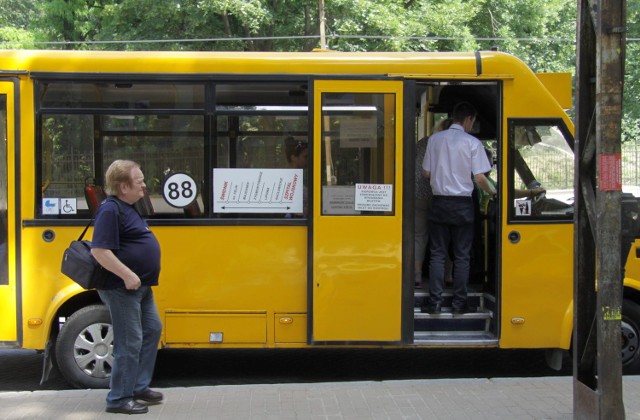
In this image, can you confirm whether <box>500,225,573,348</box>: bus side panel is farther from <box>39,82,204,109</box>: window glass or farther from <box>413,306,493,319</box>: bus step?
<box>39,82,204,109</box>: window glass

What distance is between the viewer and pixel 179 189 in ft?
18.2

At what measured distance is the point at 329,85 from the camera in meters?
5.52

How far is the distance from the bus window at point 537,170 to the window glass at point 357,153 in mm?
995

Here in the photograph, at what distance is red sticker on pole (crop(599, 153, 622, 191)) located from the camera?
3.98 metres

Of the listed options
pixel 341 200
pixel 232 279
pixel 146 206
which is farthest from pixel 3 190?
pixel 341 200

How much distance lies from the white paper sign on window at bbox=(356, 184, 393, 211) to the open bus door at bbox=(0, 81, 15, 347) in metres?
2.75

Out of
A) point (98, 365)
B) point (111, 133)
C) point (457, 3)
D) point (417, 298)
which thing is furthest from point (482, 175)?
point (457, 3)

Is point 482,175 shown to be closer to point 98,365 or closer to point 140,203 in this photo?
point 140,203

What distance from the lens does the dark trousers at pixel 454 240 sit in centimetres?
595

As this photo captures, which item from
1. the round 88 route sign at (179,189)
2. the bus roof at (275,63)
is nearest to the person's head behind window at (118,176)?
the round 88 route sign at (179,189)

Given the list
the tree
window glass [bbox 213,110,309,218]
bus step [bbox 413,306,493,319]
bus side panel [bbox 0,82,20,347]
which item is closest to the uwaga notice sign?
window glass [bbox 213,110,309,218]

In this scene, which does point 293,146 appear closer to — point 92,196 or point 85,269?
point 92,196

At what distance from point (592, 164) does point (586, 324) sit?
102 cm

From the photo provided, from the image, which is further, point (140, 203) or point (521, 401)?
point (140, 203)
